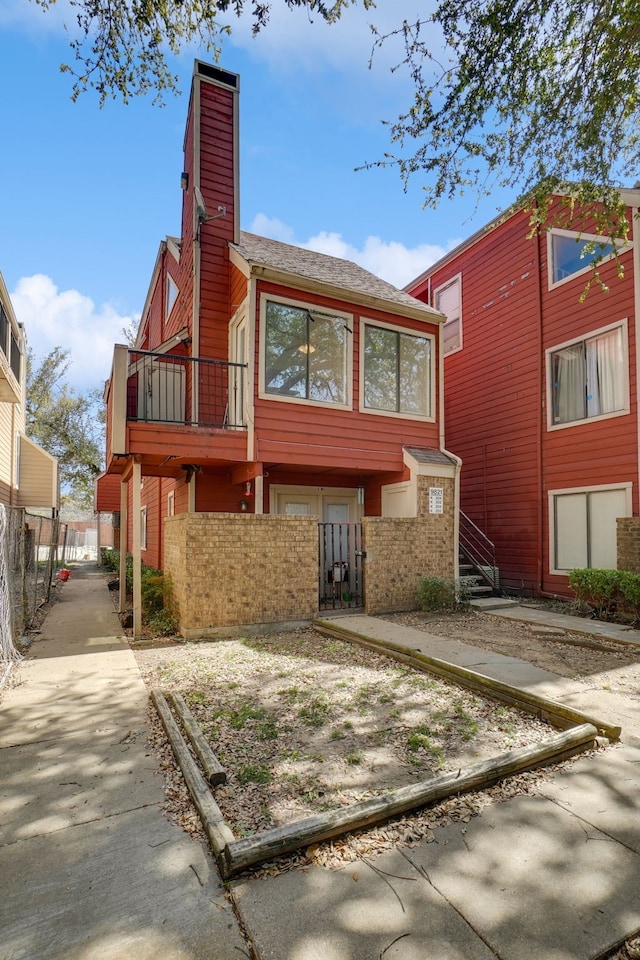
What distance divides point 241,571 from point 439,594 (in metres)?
3.68

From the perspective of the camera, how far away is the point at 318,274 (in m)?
9.41

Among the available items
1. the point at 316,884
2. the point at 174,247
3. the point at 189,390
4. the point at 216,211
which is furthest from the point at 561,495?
the point at 174,247

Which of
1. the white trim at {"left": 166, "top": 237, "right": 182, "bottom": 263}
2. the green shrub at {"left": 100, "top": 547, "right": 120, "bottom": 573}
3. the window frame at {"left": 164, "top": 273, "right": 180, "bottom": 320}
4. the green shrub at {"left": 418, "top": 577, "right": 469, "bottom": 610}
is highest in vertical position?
the white trim at {"left": 166, "top": 237, "right": 182, "bottom": 263}

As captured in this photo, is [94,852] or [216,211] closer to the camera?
[94,852]

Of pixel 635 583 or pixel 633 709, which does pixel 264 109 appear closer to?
pixel 633 709

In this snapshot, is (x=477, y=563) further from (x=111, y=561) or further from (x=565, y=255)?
(x=111, y=561)

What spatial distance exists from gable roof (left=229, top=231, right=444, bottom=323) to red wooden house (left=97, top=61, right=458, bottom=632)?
1.9 inches

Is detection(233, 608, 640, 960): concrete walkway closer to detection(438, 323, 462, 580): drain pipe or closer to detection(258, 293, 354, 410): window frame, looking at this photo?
detection(438, 323, 462, 580): drain pipe

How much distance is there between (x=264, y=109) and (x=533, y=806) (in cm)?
826

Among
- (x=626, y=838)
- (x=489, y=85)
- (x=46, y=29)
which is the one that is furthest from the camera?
(x=489, y=85)

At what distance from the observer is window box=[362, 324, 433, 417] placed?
9719 millimetres

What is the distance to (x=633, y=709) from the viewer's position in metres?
4.20

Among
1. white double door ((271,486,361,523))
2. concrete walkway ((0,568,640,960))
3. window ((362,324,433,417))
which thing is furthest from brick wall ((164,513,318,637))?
concrete walkway ((0,568,640,960))

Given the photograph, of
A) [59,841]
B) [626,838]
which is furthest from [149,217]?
[626,838]
